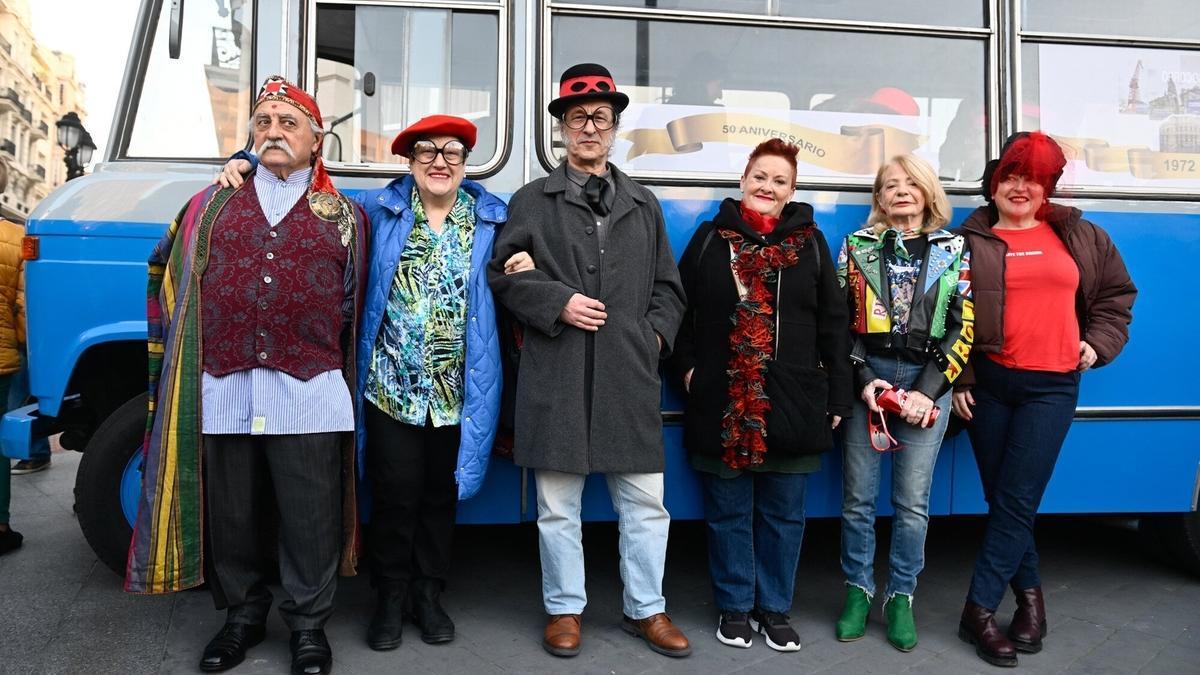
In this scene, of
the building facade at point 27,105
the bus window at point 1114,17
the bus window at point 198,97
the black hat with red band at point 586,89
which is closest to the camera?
the black hat with red band at point 586,89

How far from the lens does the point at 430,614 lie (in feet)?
10.5

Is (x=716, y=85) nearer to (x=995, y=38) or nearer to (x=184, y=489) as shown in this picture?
(x=995, y=38)

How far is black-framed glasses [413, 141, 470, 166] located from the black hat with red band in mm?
387

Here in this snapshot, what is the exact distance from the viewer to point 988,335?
314 cm

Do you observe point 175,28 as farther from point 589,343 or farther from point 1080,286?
point 1080,286

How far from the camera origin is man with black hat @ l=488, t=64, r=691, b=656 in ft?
9.81

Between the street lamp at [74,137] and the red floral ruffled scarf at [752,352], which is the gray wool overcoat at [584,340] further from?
the street lamp at [74,137]

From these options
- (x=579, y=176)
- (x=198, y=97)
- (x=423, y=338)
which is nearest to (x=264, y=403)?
(x=423, y=338)

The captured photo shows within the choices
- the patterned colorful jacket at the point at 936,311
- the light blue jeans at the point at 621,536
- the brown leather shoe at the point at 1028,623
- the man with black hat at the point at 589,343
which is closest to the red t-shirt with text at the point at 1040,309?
the patterned colorful jacket at the point at 936,311

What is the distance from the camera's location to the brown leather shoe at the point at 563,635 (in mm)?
3113

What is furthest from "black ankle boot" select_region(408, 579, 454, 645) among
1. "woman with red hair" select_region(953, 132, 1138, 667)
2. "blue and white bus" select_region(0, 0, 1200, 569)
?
"woman with red hair" select_region(953, 132, 1138, 667)

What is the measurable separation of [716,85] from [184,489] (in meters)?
2.47

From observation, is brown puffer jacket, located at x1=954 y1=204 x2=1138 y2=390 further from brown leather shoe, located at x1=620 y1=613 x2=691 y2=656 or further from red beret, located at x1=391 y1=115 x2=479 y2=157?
red beret, located at x1=391 y1=115 x2=479 y2=157

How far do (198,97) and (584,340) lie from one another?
1860mm
